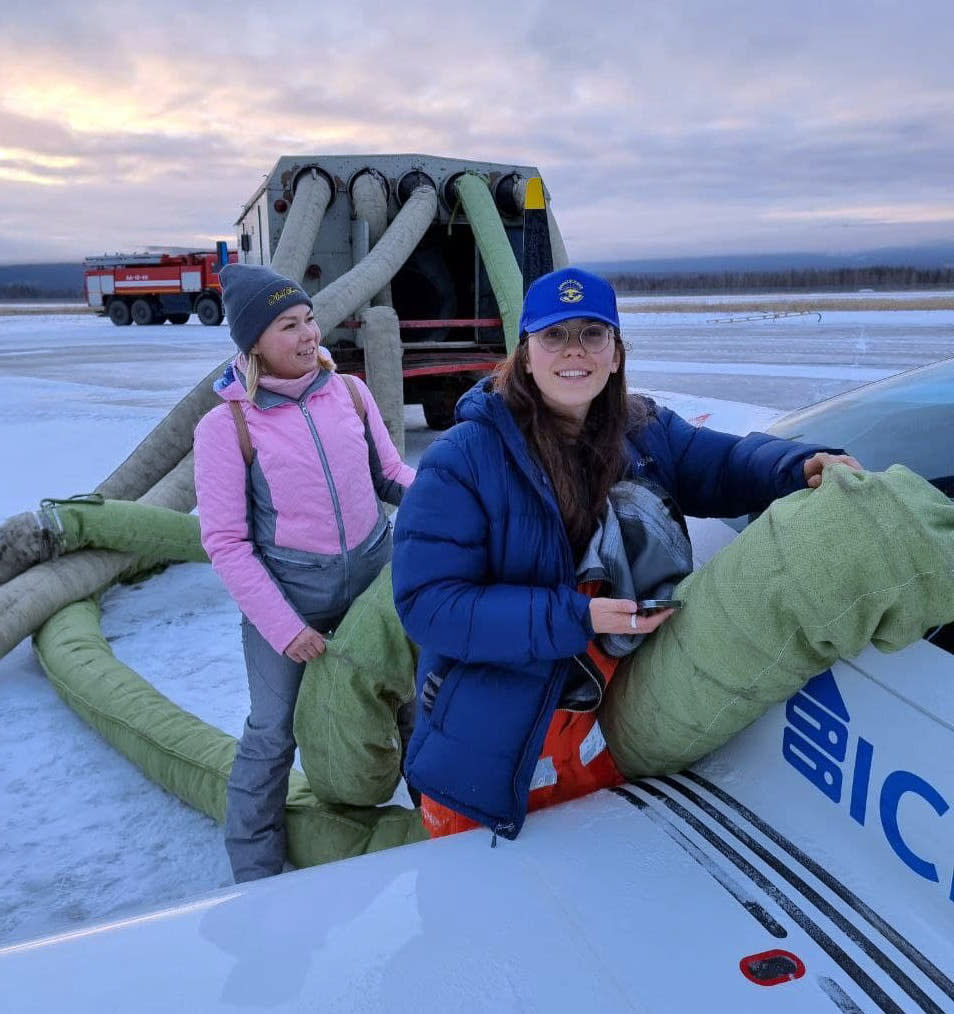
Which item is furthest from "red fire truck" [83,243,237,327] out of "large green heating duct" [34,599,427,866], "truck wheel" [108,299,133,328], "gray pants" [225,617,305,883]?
"gray pants" [225,617,305,883]

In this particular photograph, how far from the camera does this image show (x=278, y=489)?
2.15 meters

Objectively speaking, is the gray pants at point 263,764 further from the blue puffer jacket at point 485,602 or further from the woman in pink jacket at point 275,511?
the blue puffer jacket at point 485,602

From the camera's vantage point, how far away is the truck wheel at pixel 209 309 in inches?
1251

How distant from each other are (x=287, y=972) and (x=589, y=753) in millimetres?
726

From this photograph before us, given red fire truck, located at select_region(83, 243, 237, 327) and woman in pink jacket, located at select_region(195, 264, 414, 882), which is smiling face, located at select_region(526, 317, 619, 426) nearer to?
woman in pink jacket, located at select_region(195, 264, 414, 882)

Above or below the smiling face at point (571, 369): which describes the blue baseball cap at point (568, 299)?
above

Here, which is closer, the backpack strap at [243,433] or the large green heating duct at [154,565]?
the backpack strap at [243,433]

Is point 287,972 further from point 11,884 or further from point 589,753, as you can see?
point 11,884

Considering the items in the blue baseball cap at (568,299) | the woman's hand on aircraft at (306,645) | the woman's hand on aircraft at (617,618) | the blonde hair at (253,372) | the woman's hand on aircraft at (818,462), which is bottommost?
the woman's hand on aircraft at (306,645)

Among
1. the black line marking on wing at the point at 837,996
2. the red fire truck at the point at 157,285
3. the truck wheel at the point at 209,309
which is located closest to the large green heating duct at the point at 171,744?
the black line marking on wing at the point at 837,996

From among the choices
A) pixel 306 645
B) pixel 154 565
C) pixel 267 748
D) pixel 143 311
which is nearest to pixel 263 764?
pixel 267 748

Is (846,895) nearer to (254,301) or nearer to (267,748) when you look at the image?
(267,748)

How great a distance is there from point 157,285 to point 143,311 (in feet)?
5.26

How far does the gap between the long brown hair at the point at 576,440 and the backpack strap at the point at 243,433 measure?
0.76 m
